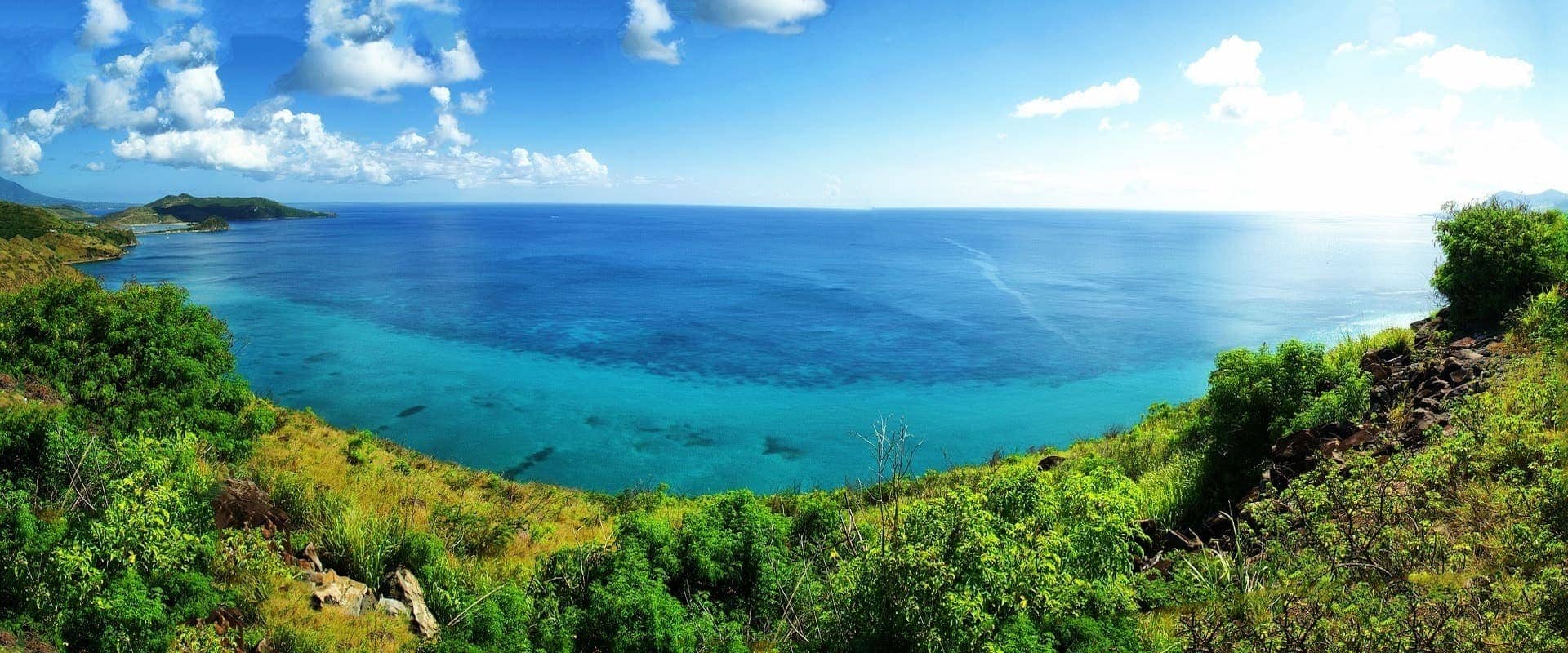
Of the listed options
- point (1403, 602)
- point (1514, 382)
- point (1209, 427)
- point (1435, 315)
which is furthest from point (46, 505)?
point (1435, 315)

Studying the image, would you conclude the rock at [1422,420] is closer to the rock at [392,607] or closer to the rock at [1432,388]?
the rock at [1432,388]

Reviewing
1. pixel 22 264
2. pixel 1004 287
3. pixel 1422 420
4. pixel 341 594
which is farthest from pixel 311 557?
pixel 22 264

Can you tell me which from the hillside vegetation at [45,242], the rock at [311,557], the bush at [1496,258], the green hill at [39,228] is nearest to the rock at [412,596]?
the rock at [311,557]

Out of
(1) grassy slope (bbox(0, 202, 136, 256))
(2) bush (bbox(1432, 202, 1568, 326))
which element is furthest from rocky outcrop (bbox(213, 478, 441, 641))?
(1) grassy slope (bbox(0, 202, 136, 256))

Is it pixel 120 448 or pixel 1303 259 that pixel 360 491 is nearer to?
pixel 120 448

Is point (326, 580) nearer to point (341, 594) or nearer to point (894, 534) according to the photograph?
point (341, 594)

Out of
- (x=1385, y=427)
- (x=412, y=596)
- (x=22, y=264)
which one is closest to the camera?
(x=412, y=596)
